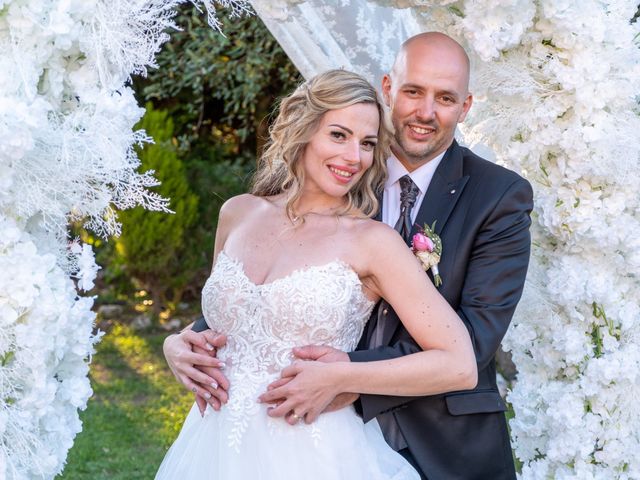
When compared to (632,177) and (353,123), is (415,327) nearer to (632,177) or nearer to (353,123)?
(353,123)

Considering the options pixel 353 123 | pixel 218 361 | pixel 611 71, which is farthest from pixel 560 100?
pixel 218 361

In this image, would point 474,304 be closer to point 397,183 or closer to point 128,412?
point 397,183

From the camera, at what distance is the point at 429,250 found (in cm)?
330

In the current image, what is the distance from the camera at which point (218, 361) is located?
10.5ft

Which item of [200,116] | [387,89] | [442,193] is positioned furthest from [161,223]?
[442,193]

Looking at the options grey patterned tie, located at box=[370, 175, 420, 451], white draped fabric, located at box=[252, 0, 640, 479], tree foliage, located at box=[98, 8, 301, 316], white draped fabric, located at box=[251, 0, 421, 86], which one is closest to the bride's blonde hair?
grey patterned tie, located at box=[370, 175, 420, 451]

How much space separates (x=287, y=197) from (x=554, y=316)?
3.63 ft

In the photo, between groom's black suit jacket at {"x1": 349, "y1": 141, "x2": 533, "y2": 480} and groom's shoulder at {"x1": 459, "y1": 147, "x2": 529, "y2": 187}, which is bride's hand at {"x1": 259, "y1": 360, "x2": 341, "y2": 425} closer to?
groom's black suit jacket at {"x1": 349, "y1": 141, "x2": 533, "y2": 480}

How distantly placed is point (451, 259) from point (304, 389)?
723 mm

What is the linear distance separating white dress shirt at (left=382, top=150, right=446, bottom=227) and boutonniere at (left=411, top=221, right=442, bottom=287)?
0.74ft

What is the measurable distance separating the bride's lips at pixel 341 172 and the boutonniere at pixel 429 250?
300 millimetres

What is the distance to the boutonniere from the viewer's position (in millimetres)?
3289

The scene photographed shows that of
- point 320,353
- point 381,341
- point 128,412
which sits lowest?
point 128,412

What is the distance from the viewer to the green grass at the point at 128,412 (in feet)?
21.2
